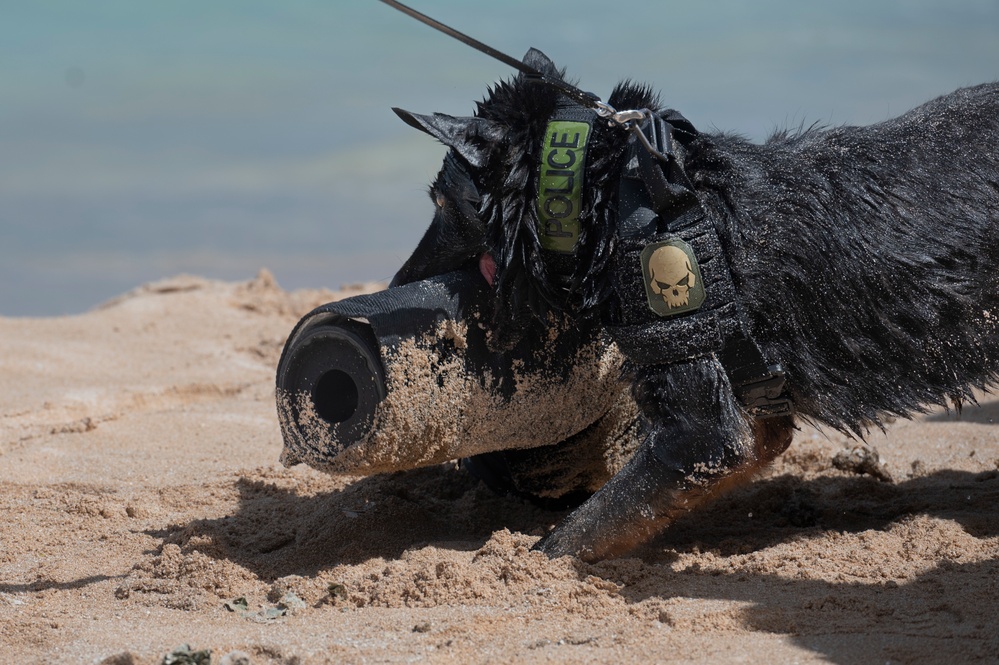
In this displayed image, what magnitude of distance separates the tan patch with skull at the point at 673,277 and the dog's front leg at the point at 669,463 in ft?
0.57

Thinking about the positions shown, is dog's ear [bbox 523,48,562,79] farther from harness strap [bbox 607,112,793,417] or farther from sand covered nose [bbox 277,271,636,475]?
sand covered nose [bbox 277,271,636,475]

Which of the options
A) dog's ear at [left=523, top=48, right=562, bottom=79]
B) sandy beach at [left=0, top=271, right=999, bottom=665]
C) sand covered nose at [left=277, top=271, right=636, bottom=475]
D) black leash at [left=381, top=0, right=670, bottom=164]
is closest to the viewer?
sandy beach at [left=0, top=271, right=999, bottom=665]

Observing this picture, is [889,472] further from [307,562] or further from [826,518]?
[307,562]

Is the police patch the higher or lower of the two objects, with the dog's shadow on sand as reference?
higher

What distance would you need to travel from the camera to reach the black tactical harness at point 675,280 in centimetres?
289

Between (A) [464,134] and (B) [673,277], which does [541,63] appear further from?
(B) [673,277]

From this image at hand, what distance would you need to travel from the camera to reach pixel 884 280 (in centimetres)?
299

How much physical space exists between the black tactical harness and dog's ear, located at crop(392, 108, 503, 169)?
27 centimetres

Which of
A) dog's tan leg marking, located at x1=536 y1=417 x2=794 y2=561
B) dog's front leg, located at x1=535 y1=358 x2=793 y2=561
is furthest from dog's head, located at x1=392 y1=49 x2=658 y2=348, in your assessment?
dog's tan leg marking, located at x1=536 y1=417 x2=794 y2=561

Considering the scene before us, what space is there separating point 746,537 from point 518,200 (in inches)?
55.2

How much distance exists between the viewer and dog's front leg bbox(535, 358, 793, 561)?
293cm

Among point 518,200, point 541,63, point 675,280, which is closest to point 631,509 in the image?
point 675,280

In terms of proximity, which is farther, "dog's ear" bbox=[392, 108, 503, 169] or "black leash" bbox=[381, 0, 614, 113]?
"dog's ear" bbox=[392, 108, 503, 169]

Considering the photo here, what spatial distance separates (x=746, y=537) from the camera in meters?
3.51
